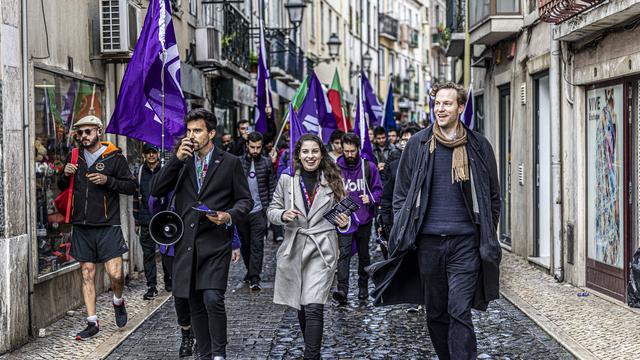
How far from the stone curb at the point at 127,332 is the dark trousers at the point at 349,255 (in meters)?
1.97

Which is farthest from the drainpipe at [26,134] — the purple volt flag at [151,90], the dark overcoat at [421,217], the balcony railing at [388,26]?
the balcony railing at [388,26]

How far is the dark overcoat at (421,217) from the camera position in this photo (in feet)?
21.8

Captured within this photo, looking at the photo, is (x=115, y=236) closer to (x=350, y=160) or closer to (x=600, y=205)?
(x=350, y=160)

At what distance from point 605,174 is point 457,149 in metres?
5.64

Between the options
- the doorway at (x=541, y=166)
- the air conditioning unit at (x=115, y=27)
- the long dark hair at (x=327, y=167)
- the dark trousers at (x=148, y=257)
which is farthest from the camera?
the doorway at (x=541, y=166)

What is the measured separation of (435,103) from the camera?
22.4 feet

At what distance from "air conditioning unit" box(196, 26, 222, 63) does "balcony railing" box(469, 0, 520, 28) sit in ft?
16.4

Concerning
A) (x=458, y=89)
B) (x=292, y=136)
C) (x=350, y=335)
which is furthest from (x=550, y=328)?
(x=458, y=89)

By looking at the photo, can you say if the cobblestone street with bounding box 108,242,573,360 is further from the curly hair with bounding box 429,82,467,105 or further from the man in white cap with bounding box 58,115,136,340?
the curly hair with bounding box 429,82,467,105

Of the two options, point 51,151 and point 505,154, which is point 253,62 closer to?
point 505,154

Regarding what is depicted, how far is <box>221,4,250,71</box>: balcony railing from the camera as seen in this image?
2309 cm

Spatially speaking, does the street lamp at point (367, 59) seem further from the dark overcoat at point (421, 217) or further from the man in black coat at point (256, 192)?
the dark overcoat at point (421, 217)

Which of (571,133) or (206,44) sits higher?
(206,44)

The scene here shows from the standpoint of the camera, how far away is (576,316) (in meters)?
10.3
